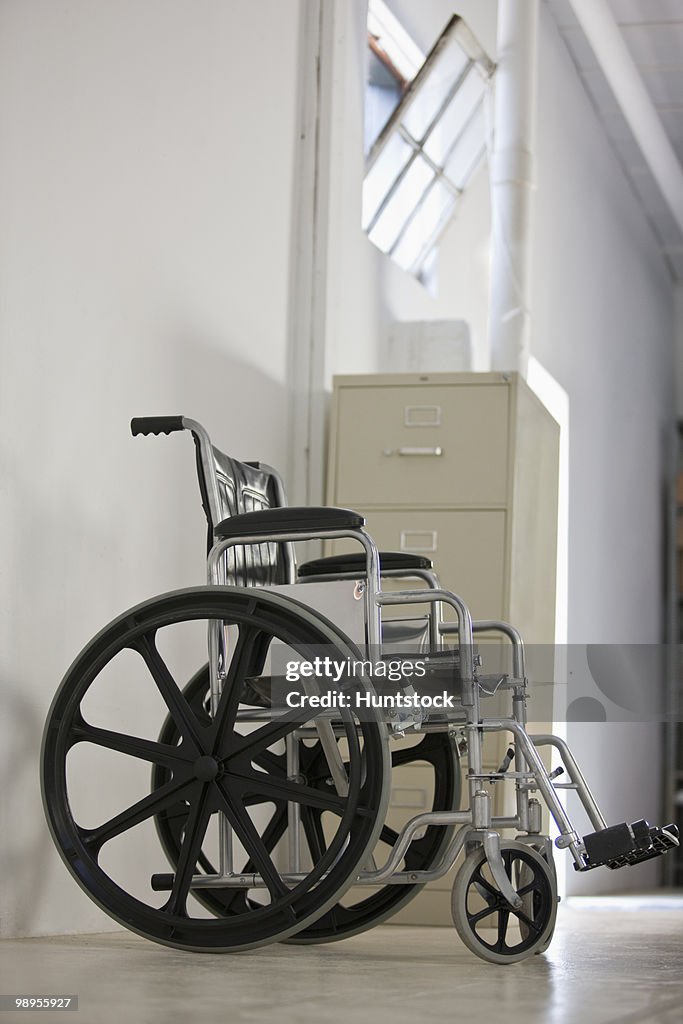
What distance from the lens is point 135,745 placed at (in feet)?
6.53

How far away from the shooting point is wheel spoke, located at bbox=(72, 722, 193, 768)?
6.40 feet

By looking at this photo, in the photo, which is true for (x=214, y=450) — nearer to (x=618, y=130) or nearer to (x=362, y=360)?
(x=362, y=360)

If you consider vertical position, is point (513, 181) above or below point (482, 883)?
above

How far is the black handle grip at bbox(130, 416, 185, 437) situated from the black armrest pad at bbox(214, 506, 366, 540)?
0.25 metres

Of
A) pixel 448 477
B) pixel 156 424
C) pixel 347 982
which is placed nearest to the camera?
pixel 347 982

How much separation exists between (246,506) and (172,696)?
474 mm

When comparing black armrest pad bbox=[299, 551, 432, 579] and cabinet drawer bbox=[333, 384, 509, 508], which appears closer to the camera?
black armrest pad bbox=[299, 551, 432, 579]

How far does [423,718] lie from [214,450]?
0.58 meters

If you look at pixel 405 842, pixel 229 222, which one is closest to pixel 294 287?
pixel 229 222

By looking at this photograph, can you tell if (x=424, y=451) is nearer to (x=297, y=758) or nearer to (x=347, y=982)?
(x=297, y=758)

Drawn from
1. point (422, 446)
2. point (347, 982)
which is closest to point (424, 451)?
point (422, 446)

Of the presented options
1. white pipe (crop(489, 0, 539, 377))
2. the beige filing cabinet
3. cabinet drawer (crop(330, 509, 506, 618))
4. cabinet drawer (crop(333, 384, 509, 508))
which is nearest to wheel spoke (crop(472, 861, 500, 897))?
the beige filing cabinet

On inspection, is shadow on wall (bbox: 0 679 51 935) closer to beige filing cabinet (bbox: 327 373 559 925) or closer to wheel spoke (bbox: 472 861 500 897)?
wheel spoke (bbox: 472 861 500 897)

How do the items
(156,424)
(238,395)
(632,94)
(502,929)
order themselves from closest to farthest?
(502,929), (156,424), (238,395), (632,94)
